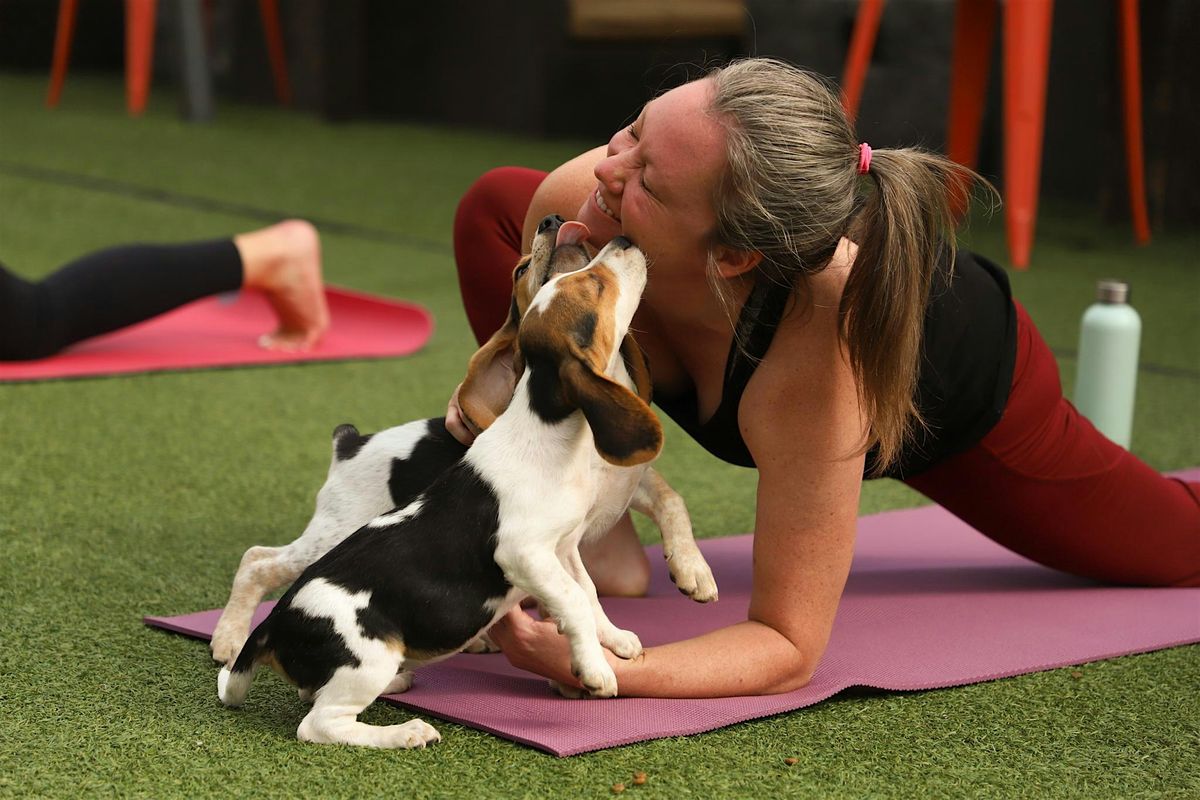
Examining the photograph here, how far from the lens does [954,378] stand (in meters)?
2.16

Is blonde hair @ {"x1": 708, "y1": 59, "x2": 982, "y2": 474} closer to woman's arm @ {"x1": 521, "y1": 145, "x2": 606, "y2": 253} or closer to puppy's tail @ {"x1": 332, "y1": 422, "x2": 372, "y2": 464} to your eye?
woman's arm @ {"x1": 521, "y1": 145, "x2": 606, "y2": 253}

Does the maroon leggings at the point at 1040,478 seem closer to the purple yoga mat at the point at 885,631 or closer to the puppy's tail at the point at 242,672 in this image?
the purple yoga mat at the point at 885,631

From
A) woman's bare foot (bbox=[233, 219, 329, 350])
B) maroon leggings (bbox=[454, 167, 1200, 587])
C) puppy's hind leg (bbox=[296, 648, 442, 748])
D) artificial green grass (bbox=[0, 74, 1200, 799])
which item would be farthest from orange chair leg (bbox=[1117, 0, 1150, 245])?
puppy's hind leg (bbox=[296, 648, 442, 748])

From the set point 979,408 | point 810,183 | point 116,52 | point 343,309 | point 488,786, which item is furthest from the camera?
point 116,52

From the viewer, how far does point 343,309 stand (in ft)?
14.1

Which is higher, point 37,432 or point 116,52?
point 37,432

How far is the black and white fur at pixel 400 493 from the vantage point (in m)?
1.86

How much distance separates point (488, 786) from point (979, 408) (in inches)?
39.7

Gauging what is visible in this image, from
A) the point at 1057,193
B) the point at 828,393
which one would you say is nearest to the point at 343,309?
the point at 828,393

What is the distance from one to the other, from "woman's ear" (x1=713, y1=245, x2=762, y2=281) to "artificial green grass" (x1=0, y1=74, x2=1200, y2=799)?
55 centimetres

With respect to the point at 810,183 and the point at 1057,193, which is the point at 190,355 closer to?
the point at 810,183

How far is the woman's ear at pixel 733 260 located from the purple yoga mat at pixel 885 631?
1.72ft

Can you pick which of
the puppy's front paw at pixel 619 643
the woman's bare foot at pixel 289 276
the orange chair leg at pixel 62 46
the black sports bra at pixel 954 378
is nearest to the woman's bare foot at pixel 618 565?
the black sports bra at pixel 954 378

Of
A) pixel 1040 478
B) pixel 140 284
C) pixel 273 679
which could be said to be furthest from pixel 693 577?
pixel 140 284
